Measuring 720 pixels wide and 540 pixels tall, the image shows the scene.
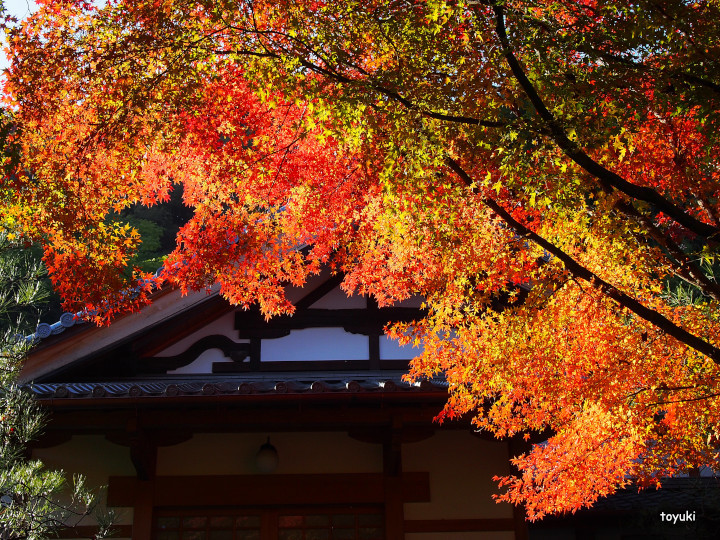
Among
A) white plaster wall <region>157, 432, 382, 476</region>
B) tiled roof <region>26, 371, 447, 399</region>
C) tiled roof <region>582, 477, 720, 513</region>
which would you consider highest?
tiled roof <region>26, 371, 447, 399</region>

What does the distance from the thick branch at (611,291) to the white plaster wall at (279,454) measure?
3.96 metres

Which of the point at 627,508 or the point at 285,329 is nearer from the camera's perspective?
the point at 285,329

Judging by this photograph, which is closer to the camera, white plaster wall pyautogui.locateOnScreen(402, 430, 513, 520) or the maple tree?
the maple tree

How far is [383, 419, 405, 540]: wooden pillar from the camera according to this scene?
752cm

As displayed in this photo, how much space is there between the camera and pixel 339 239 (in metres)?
7.57

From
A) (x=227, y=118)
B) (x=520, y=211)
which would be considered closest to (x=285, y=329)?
(x=227, y=118)

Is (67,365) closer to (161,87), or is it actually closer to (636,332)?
(161,87)

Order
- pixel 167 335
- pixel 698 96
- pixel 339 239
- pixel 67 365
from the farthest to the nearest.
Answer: pixel 167 335, pixel 67 365, pixel 339 239, pixel 698 96

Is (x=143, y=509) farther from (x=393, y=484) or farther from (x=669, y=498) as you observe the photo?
(x=669, y=498)

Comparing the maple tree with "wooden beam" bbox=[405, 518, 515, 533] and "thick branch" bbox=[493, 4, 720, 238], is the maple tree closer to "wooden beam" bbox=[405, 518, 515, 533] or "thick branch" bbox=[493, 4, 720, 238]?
"thick branch" bbox=[493, 4, 720, 238]

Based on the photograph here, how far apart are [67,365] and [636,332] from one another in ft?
23.1

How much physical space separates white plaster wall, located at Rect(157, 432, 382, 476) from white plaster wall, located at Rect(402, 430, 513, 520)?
650 millimetres

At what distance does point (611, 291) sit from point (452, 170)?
1.75 metres

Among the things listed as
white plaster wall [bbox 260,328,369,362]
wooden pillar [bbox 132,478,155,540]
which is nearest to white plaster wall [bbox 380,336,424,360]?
white plaster wall [bbox 260,328,369,362]
